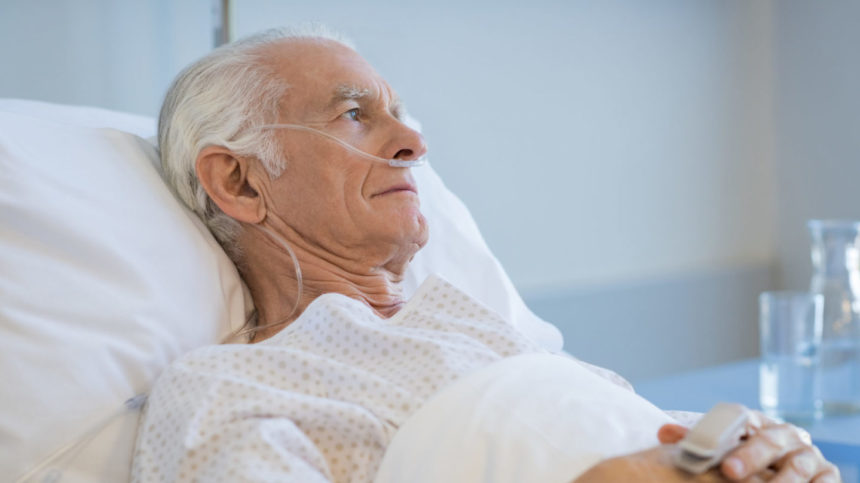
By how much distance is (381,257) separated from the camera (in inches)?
54.4

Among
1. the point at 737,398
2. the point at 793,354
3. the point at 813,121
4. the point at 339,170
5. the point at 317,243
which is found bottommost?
the point at 737,398

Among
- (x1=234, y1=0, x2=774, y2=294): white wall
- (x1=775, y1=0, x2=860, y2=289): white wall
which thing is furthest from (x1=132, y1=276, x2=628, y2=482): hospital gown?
(x1=775, y1=0, x2=860, y2=289): white wall

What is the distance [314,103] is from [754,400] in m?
1.03

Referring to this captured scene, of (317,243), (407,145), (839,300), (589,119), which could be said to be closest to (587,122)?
(589,119)

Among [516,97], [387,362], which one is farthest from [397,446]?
[516,97]

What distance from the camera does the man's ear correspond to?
137 cm

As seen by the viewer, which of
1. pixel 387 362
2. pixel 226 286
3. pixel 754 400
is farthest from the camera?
pixel 754 400

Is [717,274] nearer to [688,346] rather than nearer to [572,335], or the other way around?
[688,346]

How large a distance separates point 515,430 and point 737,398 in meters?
0.98

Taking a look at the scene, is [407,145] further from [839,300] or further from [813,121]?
[813,121]

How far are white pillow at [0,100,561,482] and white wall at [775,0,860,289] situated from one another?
2.53 metres

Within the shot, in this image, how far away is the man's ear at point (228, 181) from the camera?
137 centimetres

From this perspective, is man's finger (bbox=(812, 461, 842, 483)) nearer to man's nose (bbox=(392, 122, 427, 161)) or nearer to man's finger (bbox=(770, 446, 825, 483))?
man's finger (bbox=(770, 446, 825, 483))

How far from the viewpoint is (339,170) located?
4.45 feet
